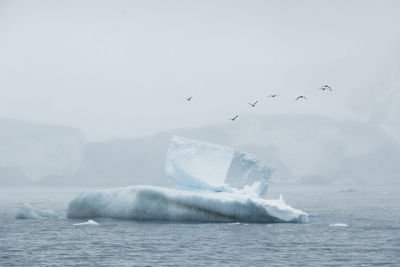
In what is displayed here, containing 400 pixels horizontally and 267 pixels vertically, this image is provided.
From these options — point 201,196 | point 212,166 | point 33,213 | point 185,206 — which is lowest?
point 33,213

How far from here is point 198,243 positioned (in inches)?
1049

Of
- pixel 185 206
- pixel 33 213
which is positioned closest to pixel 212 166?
pixel 185 206

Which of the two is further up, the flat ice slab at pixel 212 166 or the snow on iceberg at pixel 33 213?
the flat ice slab at pixel 212 166

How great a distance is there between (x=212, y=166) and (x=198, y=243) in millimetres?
10040

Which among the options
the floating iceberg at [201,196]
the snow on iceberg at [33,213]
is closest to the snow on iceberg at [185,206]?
the floating iceberg at [201,196]

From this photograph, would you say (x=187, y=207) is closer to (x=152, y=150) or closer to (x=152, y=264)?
(x=152, y=264)

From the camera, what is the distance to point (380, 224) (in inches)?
1378

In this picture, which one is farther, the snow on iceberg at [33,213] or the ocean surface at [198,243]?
the snow on iceberg at [33,213]

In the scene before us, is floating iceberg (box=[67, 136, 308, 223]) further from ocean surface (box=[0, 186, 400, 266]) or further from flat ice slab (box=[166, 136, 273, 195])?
ocean surface (box=[0, 186, 400, 266])

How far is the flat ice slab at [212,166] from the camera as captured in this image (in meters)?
36.1

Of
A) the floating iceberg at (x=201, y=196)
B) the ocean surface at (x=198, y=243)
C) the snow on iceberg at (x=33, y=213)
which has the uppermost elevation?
the floating iceberg at (x=201, y=196)

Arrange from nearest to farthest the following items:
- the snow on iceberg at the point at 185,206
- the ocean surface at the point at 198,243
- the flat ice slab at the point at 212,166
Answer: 1. the ocean surface at the point at 198,243
2. the snow on iceberg at the point at 185,206
3. the flat ice slab at the point at 212,166

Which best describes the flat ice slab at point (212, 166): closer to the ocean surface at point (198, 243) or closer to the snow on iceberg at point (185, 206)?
the snow on iceberg at point (185, 206)

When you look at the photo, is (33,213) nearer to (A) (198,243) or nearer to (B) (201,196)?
(B) (201,196)
